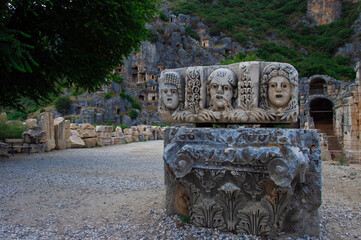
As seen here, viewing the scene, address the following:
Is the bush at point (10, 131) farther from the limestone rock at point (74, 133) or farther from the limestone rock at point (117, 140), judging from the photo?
the limestone rock at point (117, 140)

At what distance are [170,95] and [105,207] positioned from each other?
209 centimetres

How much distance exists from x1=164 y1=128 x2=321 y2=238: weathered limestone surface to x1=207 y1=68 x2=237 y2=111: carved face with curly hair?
0.53 m

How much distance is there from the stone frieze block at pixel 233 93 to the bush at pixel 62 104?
→ 156ft

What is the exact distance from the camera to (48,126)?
11555 mm

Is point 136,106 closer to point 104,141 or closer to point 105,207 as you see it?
point 104,141

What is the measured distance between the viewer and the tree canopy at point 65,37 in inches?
296

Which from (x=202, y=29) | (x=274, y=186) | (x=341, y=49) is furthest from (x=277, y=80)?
(x=202, y=29)

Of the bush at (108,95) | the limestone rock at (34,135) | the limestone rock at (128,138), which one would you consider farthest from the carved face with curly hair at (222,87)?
the bush at (108,95)

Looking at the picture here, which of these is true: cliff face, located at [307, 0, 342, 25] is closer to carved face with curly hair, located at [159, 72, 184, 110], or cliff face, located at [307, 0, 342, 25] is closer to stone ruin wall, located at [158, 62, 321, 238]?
stone ruin wall, located at [158, 62, 321, 238]

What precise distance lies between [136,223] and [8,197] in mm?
2814

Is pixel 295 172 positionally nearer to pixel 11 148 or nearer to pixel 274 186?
pixel 274 186

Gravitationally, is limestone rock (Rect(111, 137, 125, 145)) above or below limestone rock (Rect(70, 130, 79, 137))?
below

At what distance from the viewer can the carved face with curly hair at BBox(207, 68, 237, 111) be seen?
3.34 m

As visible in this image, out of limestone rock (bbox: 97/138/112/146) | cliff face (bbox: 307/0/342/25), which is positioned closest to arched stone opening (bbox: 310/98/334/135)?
limestone rock (bbox: 97/138/112/146)
